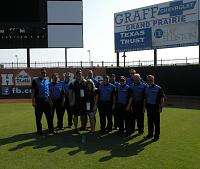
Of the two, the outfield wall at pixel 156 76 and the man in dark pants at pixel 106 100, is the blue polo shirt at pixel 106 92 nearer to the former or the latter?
the man in dark pants at pixel 106 100

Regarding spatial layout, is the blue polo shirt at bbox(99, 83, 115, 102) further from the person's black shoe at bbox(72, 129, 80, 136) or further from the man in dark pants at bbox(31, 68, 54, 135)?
the man in dark pants at bbox(31, 68, 54, 135)

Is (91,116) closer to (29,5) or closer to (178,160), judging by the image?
(178,160)

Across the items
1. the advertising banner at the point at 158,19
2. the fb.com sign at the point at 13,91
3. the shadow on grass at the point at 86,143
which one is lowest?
the shadow on grass at the point at 86,143

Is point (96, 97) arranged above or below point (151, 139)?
above

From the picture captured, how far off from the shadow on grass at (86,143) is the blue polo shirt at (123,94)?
3.41 feet

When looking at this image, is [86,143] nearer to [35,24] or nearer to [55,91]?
[55,91]

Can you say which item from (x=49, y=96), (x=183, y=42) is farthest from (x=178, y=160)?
(x=183, y=42)

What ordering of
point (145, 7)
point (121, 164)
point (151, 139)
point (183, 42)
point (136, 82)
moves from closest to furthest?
point (121, 164)
point (151, 139)
point (136, 82)
point (183, 42)
point (145, 7)

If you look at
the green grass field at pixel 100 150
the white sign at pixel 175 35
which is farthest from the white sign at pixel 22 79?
the green grass field at pixel 100 150

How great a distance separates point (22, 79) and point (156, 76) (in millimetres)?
9587

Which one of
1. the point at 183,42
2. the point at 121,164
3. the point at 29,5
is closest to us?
the point at 121,164

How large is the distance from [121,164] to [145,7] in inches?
1298

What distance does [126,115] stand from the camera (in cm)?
1250

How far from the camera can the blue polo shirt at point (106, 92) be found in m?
12.9
